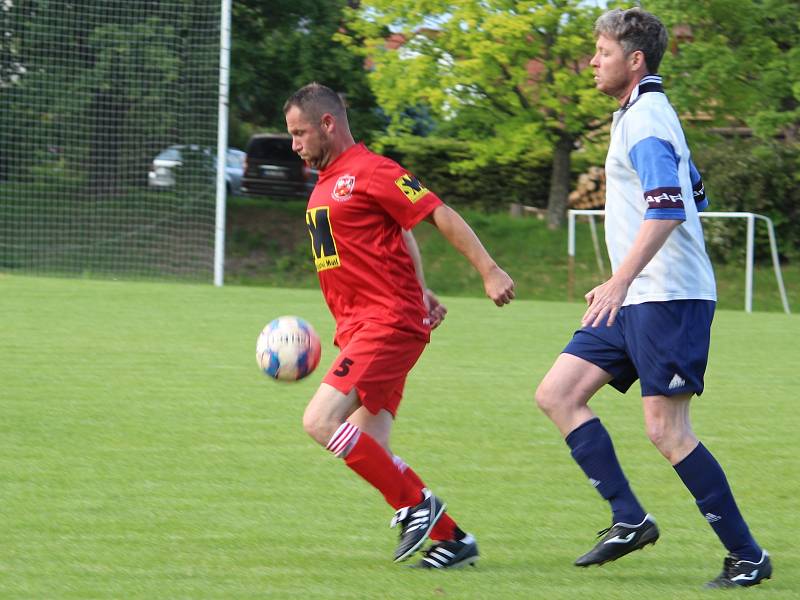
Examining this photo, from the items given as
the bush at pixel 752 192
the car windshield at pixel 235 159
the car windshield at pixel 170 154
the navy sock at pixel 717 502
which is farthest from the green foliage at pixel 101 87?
the navy sock at pixel 717 502

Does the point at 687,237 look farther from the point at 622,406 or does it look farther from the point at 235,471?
the point at 622,406

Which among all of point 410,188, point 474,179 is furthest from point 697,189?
point 474,179

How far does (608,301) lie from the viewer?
4.31 meters

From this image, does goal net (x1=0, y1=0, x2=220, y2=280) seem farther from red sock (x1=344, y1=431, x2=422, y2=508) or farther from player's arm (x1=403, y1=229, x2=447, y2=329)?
red sock (x1=344, y1=431, x2=422, y2=508)

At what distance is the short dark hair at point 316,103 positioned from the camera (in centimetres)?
486

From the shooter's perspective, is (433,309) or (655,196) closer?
(655,196)

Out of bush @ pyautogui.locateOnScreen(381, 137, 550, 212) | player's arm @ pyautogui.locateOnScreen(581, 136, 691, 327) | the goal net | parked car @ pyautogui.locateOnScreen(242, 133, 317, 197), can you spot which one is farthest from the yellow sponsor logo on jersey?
parked car @ pyautogui.locateOnScreen(242, 133, 317, 197)

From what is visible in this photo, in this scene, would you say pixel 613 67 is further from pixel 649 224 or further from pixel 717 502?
pixel 717 502

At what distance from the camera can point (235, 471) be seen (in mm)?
6578

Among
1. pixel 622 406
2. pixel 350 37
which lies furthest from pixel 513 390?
pixel 350 37

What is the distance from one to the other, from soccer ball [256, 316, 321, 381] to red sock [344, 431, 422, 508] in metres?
0.61

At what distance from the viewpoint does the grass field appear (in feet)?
15.2

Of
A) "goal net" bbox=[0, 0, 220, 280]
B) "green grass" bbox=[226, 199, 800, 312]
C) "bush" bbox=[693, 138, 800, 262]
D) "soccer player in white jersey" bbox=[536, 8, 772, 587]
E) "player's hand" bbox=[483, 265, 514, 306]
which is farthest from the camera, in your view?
"bush" bbox=[693, 138, 800, 262]

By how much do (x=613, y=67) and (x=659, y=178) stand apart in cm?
48
